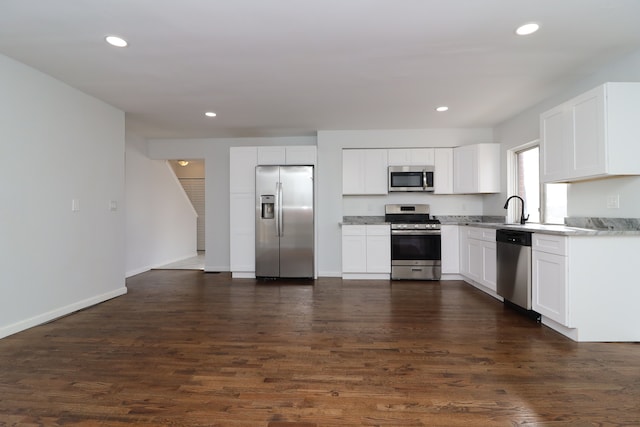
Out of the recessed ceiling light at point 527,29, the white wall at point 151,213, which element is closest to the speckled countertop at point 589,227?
the recessed ceiling light at point 527,29

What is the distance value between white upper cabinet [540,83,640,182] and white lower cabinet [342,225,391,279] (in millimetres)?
2587

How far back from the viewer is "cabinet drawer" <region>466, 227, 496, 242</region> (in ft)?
13.1

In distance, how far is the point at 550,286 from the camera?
2.91 m

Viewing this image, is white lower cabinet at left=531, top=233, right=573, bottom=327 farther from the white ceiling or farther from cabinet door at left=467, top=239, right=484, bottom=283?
the white ceiling

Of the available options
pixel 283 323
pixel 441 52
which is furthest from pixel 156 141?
pixel 441 52

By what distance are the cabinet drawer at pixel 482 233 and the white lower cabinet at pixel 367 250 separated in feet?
3.92

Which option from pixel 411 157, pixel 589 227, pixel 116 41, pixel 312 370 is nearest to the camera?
pixel 312 370

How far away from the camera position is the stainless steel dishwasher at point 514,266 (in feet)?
10.6

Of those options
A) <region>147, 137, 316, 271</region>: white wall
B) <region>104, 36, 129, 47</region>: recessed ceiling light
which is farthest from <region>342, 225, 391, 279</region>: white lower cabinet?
<region>104, 36, 129, 47</region>: recessed ceiling light

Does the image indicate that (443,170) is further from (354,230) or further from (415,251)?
(354,230)

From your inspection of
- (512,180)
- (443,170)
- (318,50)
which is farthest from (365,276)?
(318,50)

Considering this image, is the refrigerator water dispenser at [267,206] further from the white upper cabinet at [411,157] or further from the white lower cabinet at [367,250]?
the white upper cabinet at [411,157]

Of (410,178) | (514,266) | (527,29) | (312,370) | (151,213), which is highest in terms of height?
(527,29)

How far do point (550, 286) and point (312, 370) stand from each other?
2325 millimetres
